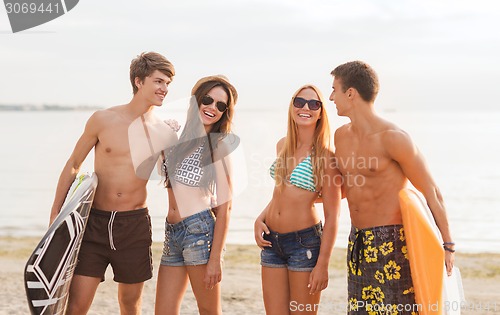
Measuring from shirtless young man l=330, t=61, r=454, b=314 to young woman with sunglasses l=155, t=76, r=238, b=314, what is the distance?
2.94 feet

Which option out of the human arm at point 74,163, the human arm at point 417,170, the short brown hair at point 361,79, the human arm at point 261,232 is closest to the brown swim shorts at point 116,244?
the human arm at point 74,163

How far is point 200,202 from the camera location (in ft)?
15.9

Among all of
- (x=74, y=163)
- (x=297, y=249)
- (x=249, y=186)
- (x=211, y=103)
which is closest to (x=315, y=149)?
(x=297, y=249)

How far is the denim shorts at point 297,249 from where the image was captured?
4621 millimetres

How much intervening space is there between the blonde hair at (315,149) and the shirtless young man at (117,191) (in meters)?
0.99

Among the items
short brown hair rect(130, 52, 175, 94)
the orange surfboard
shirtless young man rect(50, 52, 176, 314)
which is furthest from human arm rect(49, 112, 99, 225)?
the orange surfboard

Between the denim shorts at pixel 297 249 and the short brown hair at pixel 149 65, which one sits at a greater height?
the short brown hair at pixel 149 65

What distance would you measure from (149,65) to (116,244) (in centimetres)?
135

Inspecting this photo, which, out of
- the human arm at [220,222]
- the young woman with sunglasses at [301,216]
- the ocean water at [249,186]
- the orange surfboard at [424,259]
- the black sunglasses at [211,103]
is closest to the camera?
the orange surfboard at [424,259]

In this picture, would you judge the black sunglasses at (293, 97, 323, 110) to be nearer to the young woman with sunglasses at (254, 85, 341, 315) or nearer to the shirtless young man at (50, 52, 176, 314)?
the young woman with sunglasses at (254, 85, 341, 315)

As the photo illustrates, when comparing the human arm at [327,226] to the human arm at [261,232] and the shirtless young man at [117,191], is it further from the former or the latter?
the shirtless young man at [117,191]

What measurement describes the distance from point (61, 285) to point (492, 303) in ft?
19.0

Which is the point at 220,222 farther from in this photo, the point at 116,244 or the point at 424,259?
the point at 424,259

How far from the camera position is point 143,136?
499 centimetres
